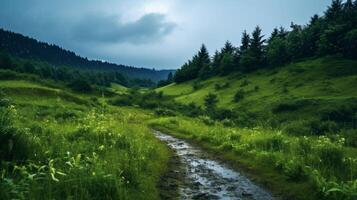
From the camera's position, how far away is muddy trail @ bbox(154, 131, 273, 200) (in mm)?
13477

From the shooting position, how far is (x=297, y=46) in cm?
10231

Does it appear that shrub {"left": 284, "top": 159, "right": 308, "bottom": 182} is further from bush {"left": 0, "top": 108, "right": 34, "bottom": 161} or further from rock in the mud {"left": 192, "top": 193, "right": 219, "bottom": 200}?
bush {"left": 0, "top": 108, "right": 34, "bottom": 161}

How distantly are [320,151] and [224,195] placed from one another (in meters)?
4.68

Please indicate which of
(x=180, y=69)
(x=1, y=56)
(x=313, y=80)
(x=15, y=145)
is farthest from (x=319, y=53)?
(x=15, y=145)

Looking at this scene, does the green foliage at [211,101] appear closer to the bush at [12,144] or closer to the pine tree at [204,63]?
the pine tree at [204,63]

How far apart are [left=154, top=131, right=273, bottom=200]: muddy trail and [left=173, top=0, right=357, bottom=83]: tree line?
3036 inches

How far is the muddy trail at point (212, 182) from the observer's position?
1348cm

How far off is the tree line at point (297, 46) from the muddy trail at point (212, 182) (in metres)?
77.1

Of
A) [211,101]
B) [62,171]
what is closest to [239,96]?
[211,101]

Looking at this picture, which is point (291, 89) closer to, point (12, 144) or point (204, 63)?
point (204, 63)

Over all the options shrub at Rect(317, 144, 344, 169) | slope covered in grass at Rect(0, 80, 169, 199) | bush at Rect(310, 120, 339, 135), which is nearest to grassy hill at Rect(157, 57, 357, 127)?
bush at Rect(310, 120, 339, 135)

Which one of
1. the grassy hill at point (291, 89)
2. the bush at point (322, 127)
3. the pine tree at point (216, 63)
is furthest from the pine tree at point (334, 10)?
the bush at point (322, 127)

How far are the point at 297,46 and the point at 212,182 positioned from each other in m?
92.1

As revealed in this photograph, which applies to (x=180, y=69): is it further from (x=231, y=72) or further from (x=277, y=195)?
(x=277, y=195)
